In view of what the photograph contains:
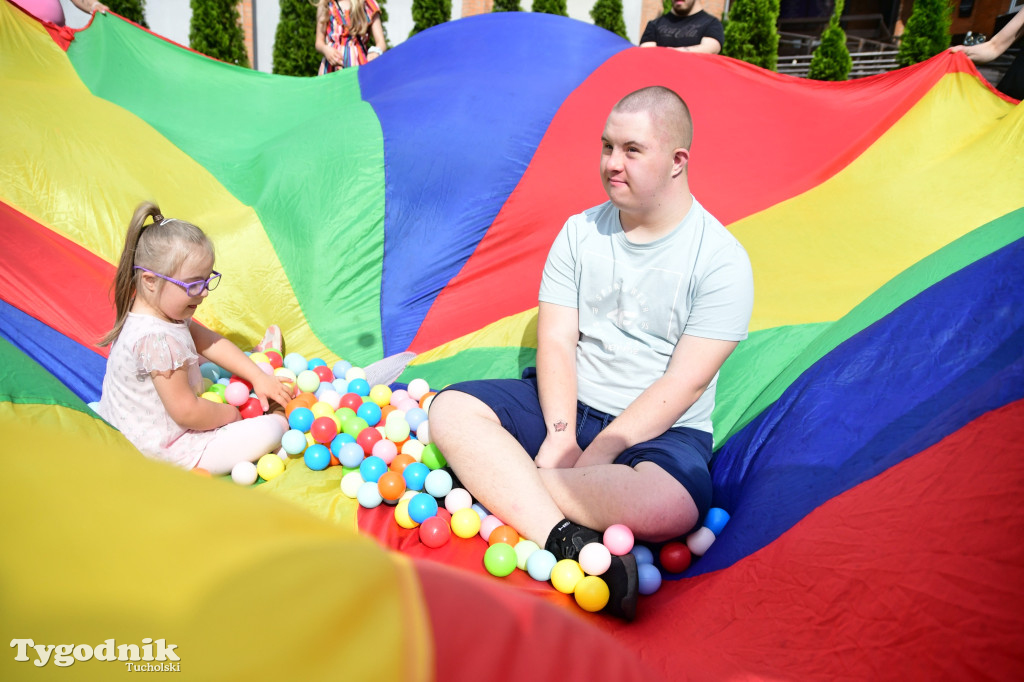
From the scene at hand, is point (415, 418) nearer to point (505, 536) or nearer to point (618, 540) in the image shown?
point (505, 536)

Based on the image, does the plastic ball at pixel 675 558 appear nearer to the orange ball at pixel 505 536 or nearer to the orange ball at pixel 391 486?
the orange ball at pixel 505 536

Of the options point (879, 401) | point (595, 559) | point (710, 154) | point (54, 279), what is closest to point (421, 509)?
point (595, 559)

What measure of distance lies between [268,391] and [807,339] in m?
1.44

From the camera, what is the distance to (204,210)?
92.7 inches

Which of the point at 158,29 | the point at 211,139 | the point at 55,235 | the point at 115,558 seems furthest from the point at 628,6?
the point at 115,558

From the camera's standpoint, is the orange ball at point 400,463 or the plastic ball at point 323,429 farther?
the plastic ball at point 323,429

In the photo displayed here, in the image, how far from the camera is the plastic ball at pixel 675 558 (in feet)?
4.62

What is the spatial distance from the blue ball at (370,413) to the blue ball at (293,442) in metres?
0.19

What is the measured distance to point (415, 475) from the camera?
1.67 m

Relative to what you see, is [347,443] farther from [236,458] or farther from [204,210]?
[204,210]

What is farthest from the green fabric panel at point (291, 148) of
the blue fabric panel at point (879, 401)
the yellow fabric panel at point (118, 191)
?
the blue fabric panel at point (879, 401)

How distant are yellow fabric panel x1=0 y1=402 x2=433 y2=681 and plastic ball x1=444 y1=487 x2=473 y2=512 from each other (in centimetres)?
87

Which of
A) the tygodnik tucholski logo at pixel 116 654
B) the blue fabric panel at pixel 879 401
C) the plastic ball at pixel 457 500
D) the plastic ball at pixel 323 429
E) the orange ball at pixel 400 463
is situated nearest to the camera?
the tygodnik tucholski logo at pixel 116 654

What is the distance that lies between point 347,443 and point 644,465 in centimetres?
82
